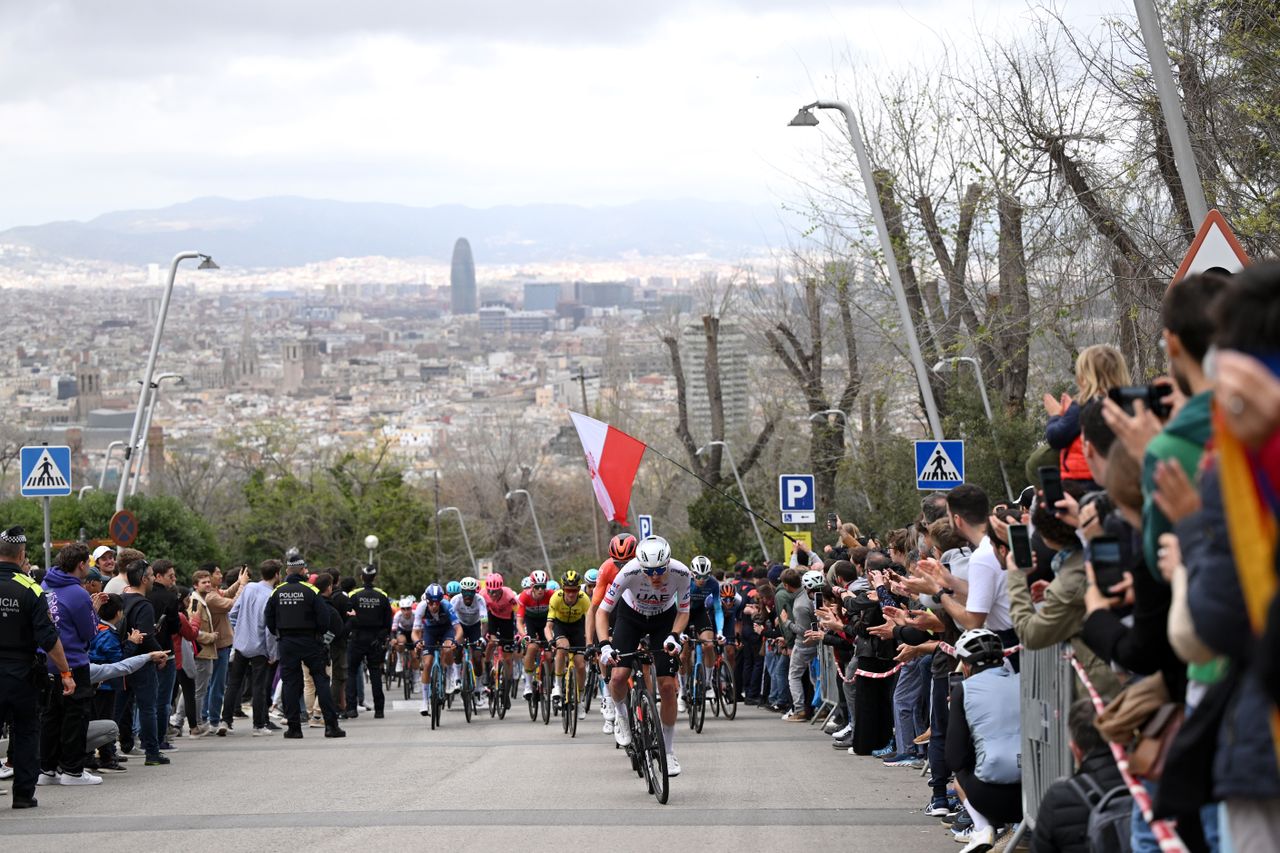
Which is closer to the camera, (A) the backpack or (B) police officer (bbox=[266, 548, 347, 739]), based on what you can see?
(A) the backpack

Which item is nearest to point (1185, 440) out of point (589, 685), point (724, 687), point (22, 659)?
point (22, 659)

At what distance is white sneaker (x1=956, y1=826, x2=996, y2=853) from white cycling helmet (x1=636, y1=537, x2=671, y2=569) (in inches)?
174

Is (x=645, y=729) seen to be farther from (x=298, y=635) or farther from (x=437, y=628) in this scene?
(x=437, y=628)

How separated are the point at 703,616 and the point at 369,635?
5.66 m

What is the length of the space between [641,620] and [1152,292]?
471 inches

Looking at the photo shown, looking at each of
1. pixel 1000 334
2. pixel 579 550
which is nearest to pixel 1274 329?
pixel 1000 334

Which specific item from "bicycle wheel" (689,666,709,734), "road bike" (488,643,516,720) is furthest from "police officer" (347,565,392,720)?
"bicycle wheel" (689,666,709,734)

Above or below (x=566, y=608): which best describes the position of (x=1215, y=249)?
above

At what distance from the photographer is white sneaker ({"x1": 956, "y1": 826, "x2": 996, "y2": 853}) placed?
9211 mm

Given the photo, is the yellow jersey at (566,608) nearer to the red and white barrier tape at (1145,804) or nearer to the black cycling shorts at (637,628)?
the black cycling shorts at (637,628)

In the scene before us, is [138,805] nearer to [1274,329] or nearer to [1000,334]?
[1274,329]

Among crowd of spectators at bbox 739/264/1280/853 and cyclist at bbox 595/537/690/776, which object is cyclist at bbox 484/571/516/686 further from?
crowd of spectators at bbox 739/264/1280/853

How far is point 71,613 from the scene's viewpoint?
14.2 m

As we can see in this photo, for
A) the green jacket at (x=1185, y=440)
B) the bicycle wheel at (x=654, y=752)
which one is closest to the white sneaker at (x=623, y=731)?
the bicycle wheel at (x=654, y=752)
